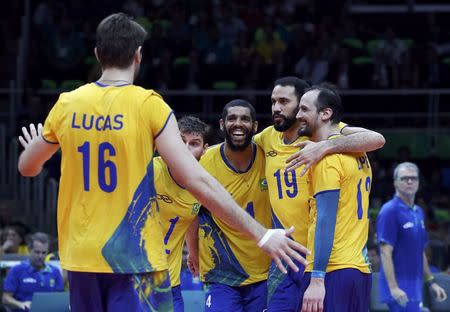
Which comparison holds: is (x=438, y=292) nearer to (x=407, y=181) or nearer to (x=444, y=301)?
(x=407, y=181)

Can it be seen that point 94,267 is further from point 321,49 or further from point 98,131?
point 321,49

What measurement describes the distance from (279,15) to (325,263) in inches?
561

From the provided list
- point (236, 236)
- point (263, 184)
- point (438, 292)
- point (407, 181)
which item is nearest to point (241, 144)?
→ point (263, 184)

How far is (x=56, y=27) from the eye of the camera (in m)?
18.9

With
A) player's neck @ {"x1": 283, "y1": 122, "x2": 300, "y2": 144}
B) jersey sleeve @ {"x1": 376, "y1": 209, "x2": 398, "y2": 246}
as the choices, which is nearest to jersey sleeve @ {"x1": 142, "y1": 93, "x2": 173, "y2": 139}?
player's neck @ {"x1": 283, "y1": 122, "x2": 300, "y2": 144}

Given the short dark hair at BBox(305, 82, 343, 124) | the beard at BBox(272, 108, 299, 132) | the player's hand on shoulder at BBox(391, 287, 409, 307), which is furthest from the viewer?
the player's hand on shoulder at BBox(391, 287, 409, 307)

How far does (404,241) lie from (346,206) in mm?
4383

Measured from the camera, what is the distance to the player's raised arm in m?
4.82

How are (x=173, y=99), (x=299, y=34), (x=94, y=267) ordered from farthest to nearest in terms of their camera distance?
(x=299, y=34)
(x=173, y=99)
(x=94, y=267)

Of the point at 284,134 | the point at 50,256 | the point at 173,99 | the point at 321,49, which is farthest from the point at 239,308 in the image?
the point at 321,49

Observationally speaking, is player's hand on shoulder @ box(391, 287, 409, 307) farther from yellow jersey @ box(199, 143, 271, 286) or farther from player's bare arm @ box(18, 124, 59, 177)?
player's bare arm @ box(18, 124, 59, 177)

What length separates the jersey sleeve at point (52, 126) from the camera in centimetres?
504

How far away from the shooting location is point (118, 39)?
16.2 feet

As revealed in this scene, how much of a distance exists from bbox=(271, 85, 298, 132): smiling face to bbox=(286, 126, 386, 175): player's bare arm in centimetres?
67
